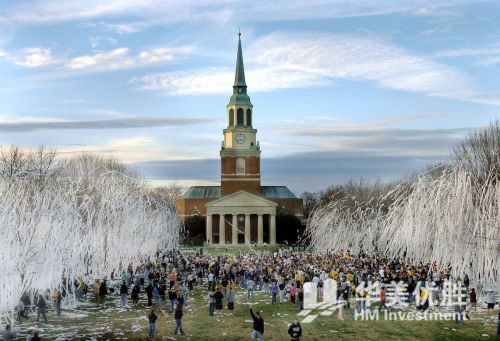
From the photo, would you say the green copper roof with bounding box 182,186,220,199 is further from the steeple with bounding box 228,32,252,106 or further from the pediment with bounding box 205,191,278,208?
the steeple with bounding box 228,32,252,106

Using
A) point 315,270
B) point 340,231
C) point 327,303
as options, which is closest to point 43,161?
point 340,231

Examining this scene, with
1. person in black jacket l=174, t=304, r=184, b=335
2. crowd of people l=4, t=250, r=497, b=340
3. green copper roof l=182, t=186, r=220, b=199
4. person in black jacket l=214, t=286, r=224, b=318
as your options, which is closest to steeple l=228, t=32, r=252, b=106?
green copper roof l=182, t=186, r=220, b=199

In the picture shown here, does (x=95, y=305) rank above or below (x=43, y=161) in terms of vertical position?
below

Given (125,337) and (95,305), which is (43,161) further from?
(125,337)

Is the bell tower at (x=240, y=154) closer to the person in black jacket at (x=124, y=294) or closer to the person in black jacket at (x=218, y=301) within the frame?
the person in black jacket at (x=124, y=294)

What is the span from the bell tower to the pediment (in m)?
7.76

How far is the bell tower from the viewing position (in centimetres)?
9550

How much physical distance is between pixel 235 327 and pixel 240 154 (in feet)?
239

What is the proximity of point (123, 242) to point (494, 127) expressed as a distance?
25.1 m

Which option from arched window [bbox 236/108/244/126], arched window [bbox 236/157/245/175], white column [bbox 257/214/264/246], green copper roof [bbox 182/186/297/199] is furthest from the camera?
green copper roof [bbox 182/186/297/199]

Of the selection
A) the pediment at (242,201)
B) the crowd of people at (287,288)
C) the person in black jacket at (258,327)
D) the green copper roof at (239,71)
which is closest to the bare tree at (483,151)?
the crowd of people at (287,288)

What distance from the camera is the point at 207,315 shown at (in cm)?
2664

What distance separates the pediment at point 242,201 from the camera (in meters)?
86.8

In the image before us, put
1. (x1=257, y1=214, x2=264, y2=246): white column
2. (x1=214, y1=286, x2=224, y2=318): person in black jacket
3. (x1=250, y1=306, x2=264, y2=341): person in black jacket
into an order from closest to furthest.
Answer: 1. (x1=250, y1=306, x2=264, y2=341): person in black jacket
2. (x1=214, y1=286, x2=224, y2=318): person in black jacket
3. (x1=257, y1=214, x2=264, y2=246): white column
